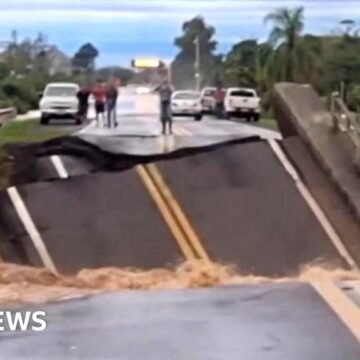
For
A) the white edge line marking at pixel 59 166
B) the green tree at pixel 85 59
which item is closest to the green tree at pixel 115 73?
the green tree at pixel 85 59

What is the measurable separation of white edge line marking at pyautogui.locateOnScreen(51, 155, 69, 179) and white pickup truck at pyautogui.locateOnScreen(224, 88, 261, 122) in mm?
41021

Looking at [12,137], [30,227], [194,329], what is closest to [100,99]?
[12,137]

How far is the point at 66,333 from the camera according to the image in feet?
34.5

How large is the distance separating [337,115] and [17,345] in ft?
51.6

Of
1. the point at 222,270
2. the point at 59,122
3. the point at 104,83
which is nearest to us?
the point at 222,270

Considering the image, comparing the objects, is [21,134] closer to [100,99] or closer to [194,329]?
[100,99]

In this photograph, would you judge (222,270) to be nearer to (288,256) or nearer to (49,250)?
(288,256)

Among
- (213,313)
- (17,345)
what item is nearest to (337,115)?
(213,313)

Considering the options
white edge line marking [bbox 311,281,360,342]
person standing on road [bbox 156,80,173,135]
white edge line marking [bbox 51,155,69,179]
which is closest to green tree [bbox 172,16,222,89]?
person standing on road [bbox 156,80,173,135]

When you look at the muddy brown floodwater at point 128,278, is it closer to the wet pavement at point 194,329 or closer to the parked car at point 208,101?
the wet pavement at point 194,329

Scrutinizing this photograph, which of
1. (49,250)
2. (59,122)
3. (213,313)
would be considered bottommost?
(59,122)

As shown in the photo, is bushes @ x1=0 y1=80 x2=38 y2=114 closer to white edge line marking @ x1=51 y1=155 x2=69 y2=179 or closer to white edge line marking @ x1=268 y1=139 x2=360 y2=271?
white edge line marking @ x1=51 y1=155 x2=69 y2=179

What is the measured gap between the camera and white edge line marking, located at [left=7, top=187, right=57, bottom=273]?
1995 centimetres

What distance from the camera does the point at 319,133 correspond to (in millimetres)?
24516
